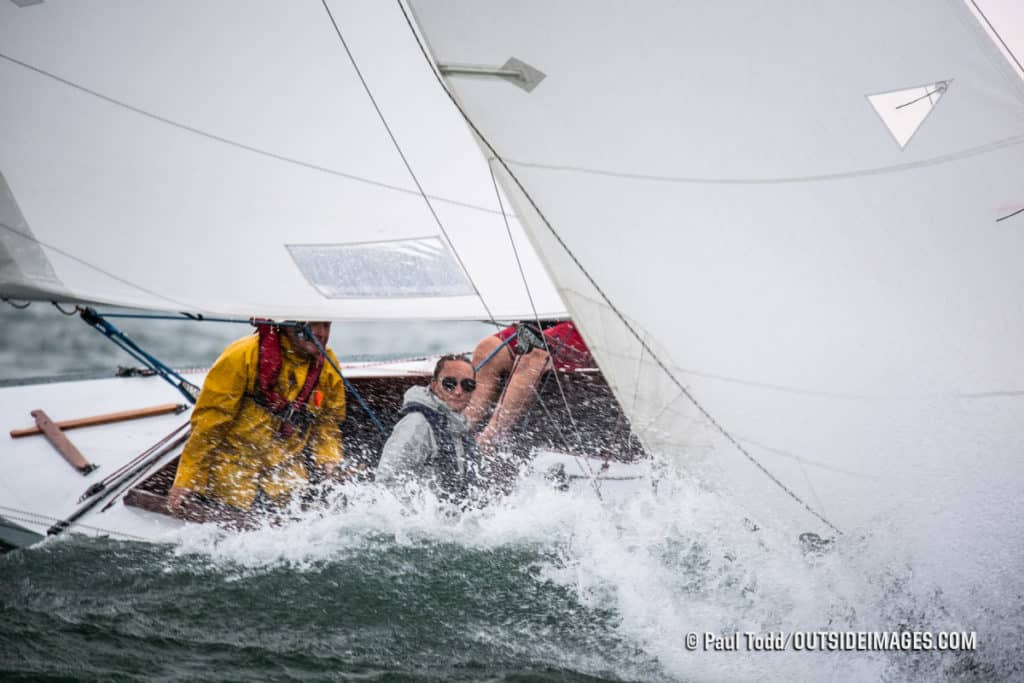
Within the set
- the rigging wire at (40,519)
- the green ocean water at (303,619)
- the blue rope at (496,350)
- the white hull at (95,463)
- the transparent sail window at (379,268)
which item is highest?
the transparent sail window at (379,268)

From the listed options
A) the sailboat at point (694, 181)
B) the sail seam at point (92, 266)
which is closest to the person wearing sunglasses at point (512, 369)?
the sailboat at point (694, 181)

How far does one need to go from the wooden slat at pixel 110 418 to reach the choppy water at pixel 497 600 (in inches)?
46.5

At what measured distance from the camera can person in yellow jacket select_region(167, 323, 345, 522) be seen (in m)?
3.18

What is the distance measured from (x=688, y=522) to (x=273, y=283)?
188 cm

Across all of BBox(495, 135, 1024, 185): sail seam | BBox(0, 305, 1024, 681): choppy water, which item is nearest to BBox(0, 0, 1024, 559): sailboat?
BBox(495, 135, 1024, 185): sail seam

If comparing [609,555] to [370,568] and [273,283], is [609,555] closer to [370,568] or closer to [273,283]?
[370,568]

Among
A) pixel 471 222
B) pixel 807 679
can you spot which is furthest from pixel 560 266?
pixel 807 679

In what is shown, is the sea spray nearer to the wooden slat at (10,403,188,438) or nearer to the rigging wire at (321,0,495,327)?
the rigging wire at (321,0,495,327)

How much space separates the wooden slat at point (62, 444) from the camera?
3.58 meters

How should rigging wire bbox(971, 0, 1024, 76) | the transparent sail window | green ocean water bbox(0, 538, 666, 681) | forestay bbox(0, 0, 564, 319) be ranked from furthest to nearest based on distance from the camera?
the transparent sail window → forestay bbox(0, 0, 564, 319) → rigging wire bbox(971, 0, 1024, 76) → green ocean water bbox(0, 538, 666, 681)

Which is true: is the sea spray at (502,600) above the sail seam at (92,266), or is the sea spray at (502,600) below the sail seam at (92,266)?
below

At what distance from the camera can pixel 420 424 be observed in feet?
10.6

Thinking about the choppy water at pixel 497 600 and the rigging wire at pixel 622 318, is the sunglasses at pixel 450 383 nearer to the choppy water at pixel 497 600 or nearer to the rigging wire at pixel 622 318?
the choppy water at pixel 497 600

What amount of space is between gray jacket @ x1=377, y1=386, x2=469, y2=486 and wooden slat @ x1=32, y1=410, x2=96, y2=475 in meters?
1.44
